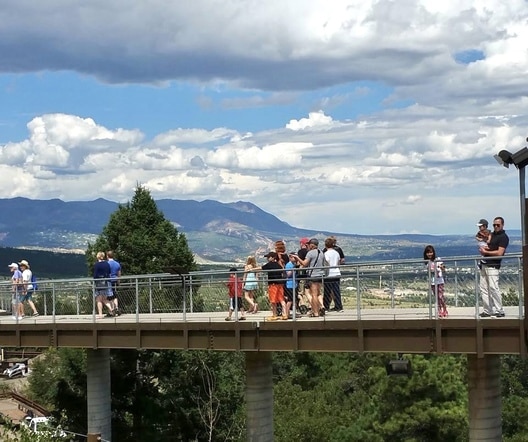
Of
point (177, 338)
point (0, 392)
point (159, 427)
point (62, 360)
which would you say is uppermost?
point (177, 338)

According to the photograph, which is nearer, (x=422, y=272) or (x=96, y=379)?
(x=422, y=272)

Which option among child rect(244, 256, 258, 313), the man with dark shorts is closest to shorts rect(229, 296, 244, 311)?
child rect(244, 256, 258, 313)

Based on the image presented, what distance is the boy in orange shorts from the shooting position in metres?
21.5

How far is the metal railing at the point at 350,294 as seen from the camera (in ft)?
61.9

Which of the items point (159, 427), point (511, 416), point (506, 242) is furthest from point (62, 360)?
point (506, 242)

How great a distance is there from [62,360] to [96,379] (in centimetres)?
1259

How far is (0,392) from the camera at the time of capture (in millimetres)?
81312

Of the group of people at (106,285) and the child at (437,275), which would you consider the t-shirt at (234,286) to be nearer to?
the group of people at (106,285)

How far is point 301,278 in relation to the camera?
20.9 m

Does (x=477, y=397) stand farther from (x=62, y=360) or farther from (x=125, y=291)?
(x=62, y=360)

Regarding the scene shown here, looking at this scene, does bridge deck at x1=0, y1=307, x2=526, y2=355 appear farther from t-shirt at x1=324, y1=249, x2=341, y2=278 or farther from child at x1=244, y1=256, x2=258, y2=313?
t-shirt at x1=324, y1=249, x2=341, y2=278

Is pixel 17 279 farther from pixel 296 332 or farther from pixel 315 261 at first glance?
pixel 315 261

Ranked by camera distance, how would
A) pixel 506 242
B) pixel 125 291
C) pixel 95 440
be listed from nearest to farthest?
pixel 95 440, pixel 506 242, pixel 125 291

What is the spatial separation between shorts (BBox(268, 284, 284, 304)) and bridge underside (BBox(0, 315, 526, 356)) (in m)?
0.65
